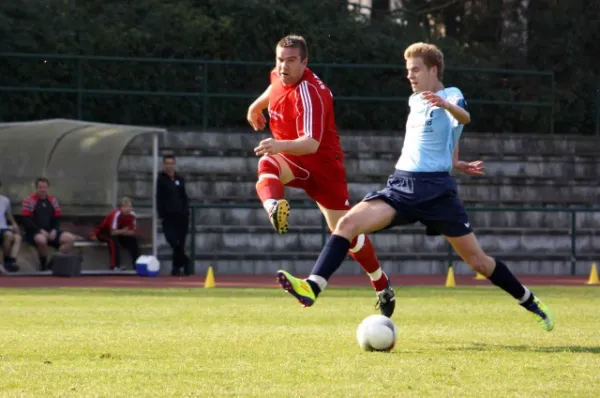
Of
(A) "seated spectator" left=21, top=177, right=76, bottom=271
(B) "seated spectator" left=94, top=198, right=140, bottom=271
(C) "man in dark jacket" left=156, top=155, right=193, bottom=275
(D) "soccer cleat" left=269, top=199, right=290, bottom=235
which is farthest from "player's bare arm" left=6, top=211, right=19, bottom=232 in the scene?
(D) "soccer cleat" left=269, top=199, right=290, bottom=235

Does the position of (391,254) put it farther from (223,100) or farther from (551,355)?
(551,355)

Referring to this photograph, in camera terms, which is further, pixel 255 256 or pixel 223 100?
pixel 223 100

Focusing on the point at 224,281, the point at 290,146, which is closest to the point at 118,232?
the point at 224,281

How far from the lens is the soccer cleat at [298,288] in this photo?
8773 millimetres

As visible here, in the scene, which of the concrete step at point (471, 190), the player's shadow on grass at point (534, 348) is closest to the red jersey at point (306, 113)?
the player's shadow on grass at point (534, 348)

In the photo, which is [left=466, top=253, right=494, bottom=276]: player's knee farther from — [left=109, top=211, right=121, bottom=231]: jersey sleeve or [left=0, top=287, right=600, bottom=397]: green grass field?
[left=109, top=211, right=121, bottom=231]: jersey sleeve

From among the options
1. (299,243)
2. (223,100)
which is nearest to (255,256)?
(299,243)

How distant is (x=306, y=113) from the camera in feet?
34.6

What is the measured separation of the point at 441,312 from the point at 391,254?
1107 cm

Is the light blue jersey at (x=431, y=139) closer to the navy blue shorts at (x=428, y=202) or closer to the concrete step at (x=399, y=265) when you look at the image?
the navy blue shorts at (x=428, y=202)

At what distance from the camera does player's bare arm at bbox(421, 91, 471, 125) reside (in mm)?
9102

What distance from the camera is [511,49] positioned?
30.4 meters

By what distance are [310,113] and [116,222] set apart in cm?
1245

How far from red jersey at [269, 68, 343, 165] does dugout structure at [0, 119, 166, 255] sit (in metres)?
11.8
